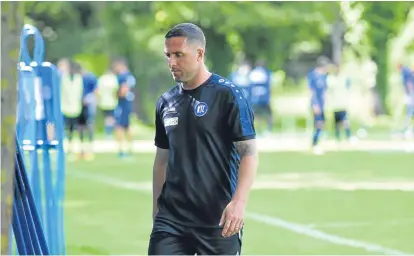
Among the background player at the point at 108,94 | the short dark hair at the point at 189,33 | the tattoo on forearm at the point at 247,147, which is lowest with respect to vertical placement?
the background player at the point at 108,94

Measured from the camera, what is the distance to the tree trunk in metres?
4.38

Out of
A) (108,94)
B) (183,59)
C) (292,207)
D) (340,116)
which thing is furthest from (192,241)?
(108,94)

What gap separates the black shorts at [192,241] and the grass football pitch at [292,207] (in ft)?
16.2

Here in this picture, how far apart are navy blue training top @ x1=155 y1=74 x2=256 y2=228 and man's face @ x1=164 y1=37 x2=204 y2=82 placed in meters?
0.09

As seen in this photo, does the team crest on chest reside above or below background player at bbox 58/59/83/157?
above

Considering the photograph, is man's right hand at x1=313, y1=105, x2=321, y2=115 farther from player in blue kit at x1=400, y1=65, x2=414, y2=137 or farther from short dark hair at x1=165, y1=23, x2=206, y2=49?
short dark hair at x1=165, y1=23, x2=206, y2=49

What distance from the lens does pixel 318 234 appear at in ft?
40.5

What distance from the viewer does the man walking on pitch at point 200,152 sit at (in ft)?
20.0

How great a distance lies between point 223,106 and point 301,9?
36540mm

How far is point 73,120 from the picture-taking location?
24734 mm

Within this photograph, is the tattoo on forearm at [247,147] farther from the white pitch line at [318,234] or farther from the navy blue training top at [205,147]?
the white pitch line at [318,234]

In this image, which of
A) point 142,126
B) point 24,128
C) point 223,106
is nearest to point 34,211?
point 223,106

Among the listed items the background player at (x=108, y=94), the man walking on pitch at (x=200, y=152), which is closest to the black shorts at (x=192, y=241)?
the man walking on pitch at (x=200, y=152)

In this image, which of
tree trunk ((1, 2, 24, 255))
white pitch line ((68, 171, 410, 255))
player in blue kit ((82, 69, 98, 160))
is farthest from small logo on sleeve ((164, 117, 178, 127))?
player in blue kit ((82, 69, 98, 160))
